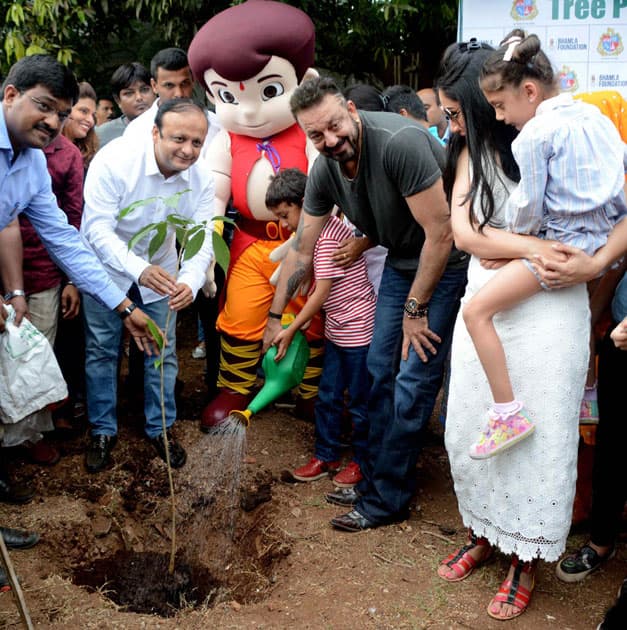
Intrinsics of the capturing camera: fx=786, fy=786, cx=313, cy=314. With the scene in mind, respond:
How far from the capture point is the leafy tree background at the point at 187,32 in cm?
627

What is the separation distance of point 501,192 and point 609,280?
0.61 meters

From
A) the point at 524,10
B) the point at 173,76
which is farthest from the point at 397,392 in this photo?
the point at 524,10

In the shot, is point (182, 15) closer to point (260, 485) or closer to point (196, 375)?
point (196, 375)

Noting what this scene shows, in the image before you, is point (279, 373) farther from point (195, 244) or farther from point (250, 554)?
point (195, 244)

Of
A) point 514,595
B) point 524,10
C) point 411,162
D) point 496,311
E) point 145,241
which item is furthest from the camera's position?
point 524,10

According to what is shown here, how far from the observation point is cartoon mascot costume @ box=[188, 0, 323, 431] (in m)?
4.15

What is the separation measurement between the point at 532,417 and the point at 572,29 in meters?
3.01

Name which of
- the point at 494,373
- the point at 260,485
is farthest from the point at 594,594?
the point at 260,485

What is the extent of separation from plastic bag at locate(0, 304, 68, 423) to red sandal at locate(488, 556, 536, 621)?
211cm

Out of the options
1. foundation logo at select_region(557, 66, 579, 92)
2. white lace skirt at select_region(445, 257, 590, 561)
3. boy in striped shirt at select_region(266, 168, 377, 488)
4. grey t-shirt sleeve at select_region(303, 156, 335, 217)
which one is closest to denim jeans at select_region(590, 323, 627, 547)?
white lace skirt at select_region(445, 257, 590, 561)

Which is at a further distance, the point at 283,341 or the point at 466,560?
the point at 283,341

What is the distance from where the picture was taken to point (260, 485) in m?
3.98

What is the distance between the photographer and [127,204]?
3854 millimetres

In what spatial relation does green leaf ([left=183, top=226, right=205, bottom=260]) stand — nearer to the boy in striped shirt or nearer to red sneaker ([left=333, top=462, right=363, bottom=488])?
the boy in striped shirt
